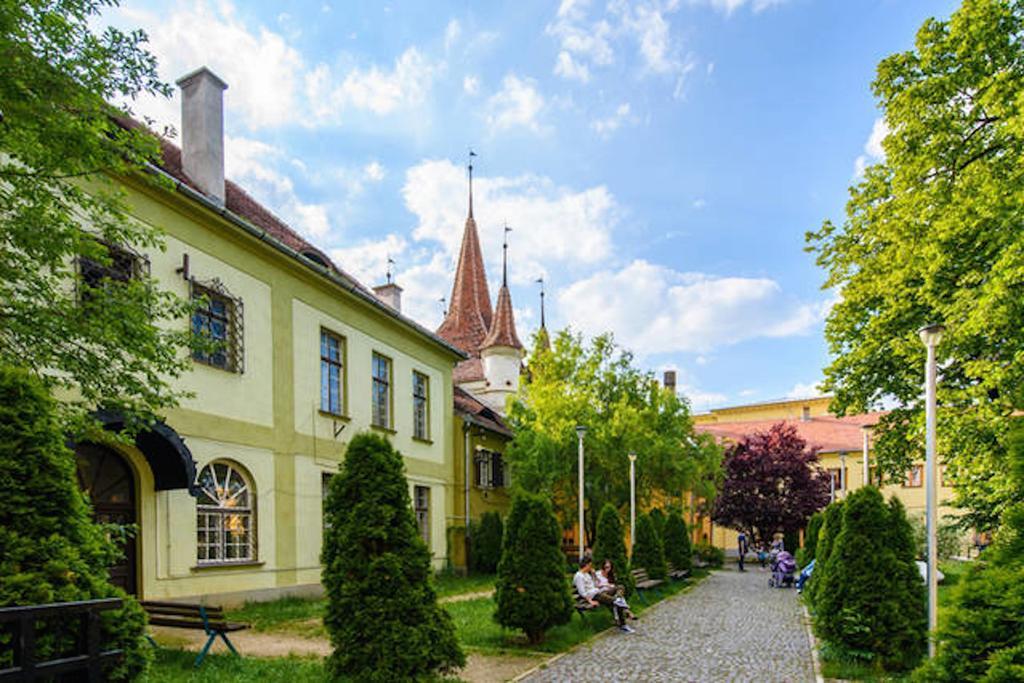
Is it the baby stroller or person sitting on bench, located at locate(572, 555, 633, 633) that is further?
the baby stroller

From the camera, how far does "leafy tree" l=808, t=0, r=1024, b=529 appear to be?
41.1 ft

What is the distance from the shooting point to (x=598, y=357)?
90.6 feet

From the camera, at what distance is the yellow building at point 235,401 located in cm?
1238

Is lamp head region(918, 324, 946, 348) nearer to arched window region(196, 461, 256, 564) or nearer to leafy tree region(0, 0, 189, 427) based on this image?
leafy tree region(0, 0, 189, 427)

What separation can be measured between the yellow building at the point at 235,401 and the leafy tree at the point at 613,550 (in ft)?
22.3

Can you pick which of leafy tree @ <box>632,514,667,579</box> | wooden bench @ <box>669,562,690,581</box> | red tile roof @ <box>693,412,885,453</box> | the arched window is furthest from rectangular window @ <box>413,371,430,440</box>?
red tile roof @ <box>693,412,885,453</box>

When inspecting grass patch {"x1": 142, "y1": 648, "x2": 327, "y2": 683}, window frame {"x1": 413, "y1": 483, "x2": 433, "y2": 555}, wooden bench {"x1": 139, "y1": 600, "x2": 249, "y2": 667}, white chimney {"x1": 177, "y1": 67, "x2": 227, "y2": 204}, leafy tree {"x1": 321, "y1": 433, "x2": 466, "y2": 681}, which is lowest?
window frame {"x1": 413, "y1": 483, "x2": 433, "y2": 555}

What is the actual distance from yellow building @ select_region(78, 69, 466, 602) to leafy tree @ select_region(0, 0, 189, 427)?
163 cm

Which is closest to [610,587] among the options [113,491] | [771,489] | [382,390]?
[113,491]

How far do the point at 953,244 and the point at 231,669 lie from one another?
47.4ft

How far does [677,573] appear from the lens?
2323 cm

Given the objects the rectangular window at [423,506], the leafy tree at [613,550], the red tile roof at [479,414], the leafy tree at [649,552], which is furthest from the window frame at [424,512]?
the leafy tree at [613,550]

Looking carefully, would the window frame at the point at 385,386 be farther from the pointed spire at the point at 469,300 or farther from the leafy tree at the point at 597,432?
the pointed spire at the point at 469,300

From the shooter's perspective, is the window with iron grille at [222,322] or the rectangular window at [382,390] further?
the rectangular window at [382,390]
